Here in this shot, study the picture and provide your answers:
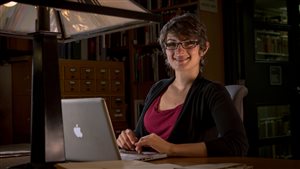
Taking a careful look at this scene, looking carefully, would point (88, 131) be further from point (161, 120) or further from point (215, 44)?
point (215, 44)

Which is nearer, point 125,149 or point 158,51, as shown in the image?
point 125,149

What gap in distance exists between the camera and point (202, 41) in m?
1.66

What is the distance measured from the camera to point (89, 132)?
113cm

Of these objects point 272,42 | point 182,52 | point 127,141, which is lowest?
point 127,141

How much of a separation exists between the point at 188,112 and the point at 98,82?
2387mm

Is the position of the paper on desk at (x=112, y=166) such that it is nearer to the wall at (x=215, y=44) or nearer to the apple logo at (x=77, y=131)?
the apple logo at (x=77, y=131)

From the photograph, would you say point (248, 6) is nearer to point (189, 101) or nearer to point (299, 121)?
point (299, 121)

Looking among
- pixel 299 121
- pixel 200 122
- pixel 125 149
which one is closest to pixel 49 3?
pixel 125 149

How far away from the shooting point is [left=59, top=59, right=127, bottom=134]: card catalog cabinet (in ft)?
12.0

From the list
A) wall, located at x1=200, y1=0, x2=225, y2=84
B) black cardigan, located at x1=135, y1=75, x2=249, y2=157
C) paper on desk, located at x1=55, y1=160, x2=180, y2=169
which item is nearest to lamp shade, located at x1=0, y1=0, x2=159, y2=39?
paper on desk, located at x1=55, y1=160, x2=180, y2=169

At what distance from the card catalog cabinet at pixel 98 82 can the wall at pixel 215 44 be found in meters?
0.92

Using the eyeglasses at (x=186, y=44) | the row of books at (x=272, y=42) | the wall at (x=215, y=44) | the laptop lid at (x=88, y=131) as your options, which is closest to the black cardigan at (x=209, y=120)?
the eyeglasses at (x=186, y=44)

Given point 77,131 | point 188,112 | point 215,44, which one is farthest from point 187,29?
point 215,44

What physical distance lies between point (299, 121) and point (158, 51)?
1488 millimetres
